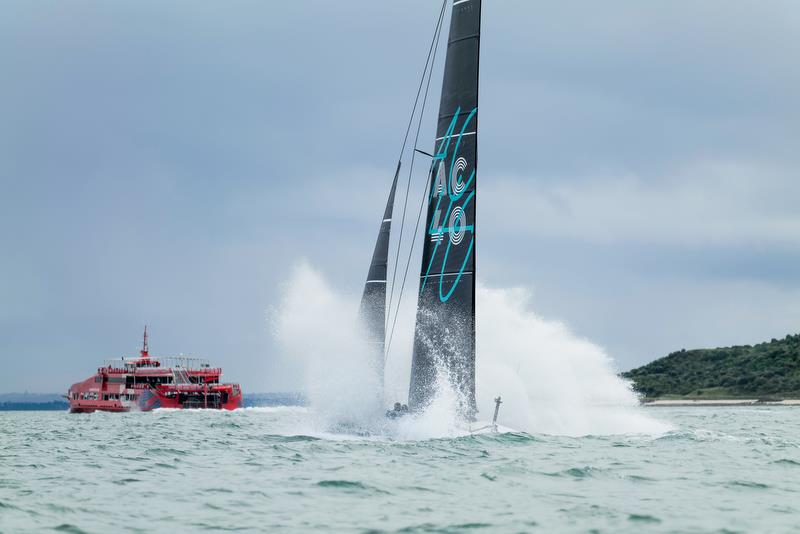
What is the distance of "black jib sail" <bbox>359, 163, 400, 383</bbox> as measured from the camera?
29.8m

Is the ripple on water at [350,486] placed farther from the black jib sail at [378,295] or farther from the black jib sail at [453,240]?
the black jib sail at [378,295]

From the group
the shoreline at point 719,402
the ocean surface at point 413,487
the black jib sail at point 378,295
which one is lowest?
the ocean surface at point 413,487

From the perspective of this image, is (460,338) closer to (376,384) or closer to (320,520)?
(376,384)

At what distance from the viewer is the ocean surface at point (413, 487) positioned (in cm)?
1091

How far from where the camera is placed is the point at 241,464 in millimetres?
17250

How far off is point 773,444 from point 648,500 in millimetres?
12367

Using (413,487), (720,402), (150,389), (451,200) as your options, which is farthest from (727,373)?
(413,487)

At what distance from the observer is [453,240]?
2395cm

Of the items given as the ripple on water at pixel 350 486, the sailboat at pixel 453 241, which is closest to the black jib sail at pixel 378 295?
the sailboat at pixel 453 241

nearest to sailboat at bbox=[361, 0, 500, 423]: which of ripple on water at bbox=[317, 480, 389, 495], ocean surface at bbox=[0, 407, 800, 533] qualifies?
ocean surface at bbox=[0, 407, 800, 533]

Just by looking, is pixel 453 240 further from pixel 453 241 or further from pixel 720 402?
pixel 720 402

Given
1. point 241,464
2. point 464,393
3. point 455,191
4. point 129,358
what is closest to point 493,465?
point 241,464

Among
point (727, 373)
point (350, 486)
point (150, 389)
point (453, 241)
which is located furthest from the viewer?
point (727, 373)

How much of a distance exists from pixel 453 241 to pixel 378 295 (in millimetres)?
8023
